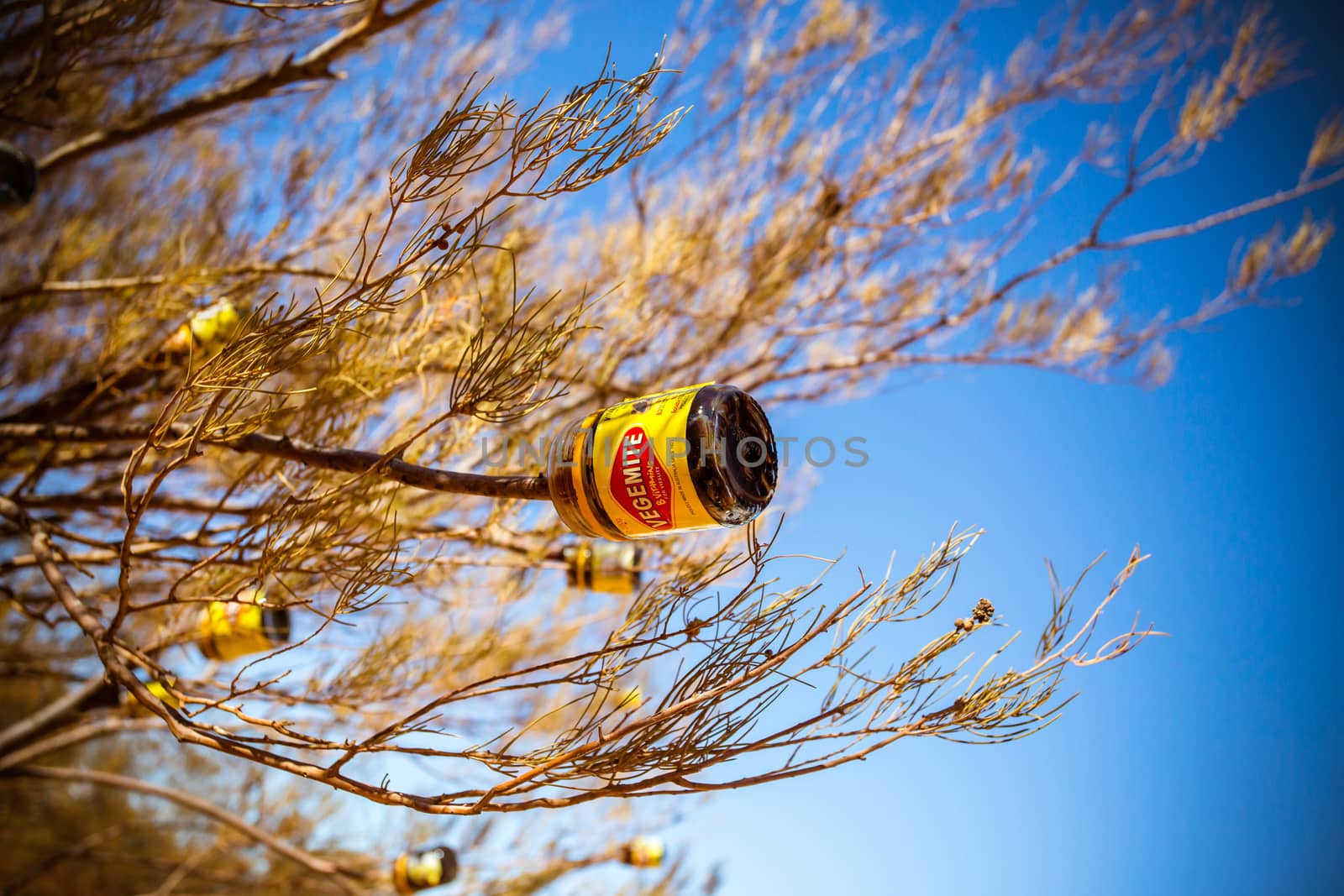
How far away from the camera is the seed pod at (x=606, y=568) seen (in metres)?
1.26

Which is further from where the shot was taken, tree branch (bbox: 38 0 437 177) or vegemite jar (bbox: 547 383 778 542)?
tree branch (bbox: 38 0 437 177)

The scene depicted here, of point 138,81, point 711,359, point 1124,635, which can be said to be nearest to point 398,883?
point 711,359

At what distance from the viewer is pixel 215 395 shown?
0.67m

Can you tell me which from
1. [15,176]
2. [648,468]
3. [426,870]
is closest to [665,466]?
[648,468]

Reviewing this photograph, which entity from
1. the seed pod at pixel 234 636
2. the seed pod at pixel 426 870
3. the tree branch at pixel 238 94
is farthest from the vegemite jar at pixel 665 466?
the seed pod at pixel 426 870

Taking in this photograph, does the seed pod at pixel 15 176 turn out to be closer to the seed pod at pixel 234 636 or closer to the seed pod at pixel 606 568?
A: the seed pod at pixel 234 636

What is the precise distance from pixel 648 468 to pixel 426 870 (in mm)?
1189

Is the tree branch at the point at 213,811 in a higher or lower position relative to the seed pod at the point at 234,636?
lower

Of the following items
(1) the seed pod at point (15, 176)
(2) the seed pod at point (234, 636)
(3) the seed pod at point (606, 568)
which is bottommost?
(2) the seed pod at point (234, 636)

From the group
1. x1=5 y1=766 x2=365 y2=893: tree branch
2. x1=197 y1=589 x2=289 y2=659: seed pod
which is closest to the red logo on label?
x1=197 y1=589 x2=289 y2=659: seed pod

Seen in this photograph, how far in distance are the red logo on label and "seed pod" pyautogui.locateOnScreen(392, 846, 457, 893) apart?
112cm

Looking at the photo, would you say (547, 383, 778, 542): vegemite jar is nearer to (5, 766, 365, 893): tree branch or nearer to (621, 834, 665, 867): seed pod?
(5, 766, 365, 893): tree branch

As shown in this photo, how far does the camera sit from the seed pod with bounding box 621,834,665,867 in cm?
189

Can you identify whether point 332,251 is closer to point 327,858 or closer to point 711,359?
point 711,359
